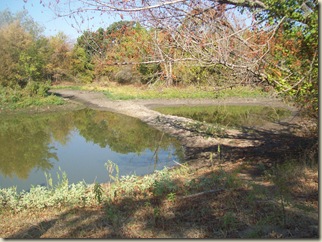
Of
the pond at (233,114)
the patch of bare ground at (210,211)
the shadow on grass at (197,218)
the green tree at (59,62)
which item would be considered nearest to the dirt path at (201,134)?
the pond at (233,114)

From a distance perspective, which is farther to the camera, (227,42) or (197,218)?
(227,42)

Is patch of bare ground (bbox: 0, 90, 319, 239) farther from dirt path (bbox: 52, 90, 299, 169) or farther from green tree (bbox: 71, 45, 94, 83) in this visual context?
green tree (bbox: 71, 45, 94, 83)

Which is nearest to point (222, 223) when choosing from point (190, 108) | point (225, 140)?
point (225, 140)

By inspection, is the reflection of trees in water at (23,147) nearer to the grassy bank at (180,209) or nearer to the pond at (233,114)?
the grassy bank at (180,209)

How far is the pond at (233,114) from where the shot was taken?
591 inches

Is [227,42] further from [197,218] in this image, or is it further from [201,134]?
[201,134]

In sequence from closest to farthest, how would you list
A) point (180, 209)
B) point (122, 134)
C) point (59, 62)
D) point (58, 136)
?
point (180, 209) < point (122, 134) < point (58, 136) < point (59, 62)

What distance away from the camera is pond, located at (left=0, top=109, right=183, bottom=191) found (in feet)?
29.6

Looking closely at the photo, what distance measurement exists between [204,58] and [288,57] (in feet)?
5.73

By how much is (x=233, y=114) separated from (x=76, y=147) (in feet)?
32.0

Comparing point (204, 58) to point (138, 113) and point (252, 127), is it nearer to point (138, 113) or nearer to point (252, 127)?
point (252, 127)

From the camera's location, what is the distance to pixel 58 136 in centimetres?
1455

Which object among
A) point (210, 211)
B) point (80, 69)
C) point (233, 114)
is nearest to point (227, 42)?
point (210, 211)

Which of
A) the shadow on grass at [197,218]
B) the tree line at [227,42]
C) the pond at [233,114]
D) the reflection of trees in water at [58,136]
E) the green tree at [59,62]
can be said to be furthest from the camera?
the green tree at [59,62]
